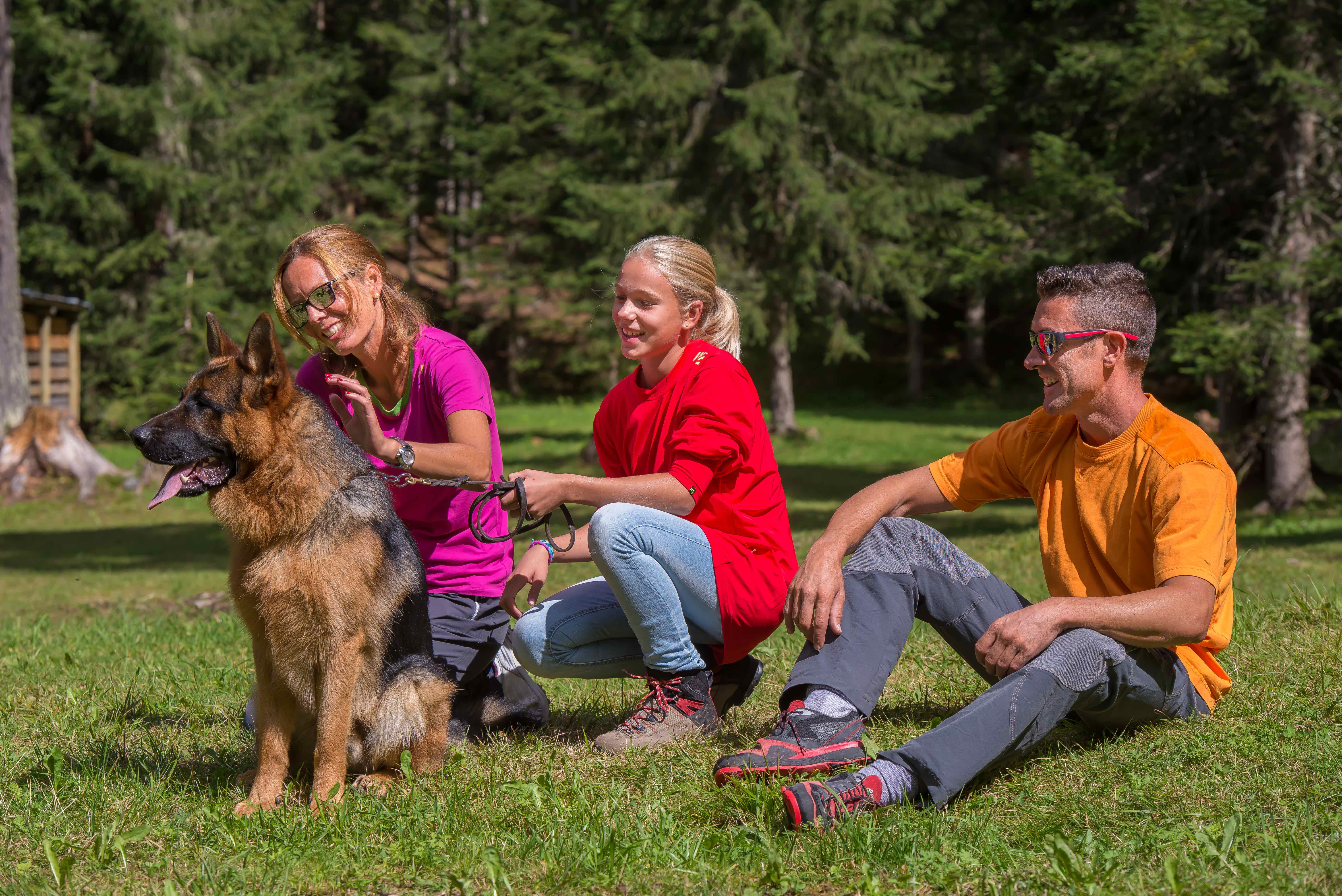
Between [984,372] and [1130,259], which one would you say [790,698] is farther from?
[984,372]

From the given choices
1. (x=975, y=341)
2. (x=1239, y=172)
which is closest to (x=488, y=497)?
(x=1239, y=172)

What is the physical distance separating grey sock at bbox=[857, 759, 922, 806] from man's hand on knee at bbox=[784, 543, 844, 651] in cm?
46

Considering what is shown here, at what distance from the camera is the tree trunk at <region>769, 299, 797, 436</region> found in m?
23.1

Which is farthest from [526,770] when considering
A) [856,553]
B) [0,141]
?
[0,141]

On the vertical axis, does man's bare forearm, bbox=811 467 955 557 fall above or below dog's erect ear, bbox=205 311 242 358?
below

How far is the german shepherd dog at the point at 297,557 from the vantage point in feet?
11.4

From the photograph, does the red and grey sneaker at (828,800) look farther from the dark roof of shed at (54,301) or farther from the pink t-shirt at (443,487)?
the dark roof of shed at (54,301)

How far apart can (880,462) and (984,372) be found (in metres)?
14.5

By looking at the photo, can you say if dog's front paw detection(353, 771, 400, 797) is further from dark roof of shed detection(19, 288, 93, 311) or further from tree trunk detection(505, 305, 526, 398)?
tree trunk detection(505, 305, 526, 398)

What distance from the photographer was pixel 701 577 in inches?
154

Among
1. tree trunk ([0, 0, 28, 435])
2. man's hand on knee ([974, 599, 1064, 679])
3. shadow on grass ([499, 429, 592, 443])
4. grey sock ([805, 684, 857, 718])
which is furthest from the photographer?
shadow on grass ([499, 429, 592, 443])

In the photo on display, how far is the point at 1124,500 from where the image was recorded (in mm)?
3559

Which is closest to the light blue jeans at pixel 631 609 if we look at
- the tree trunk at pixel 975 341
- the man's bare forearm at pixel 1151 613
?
the man's bare forearm at pixel 1151 613

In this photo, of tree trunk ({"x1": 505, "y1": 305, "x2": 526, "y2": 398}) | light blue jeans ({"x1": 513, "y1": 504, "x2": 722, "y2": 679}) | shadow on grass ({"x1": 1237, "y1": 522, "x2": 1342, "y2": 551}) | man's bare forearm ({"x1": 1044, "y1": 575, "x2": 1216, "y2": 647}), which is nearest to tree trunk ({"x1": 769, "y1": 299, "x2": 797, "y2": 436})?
tree trunk ({"x1": 505, "y1": 305, "x2": 526, "y2": 398})
